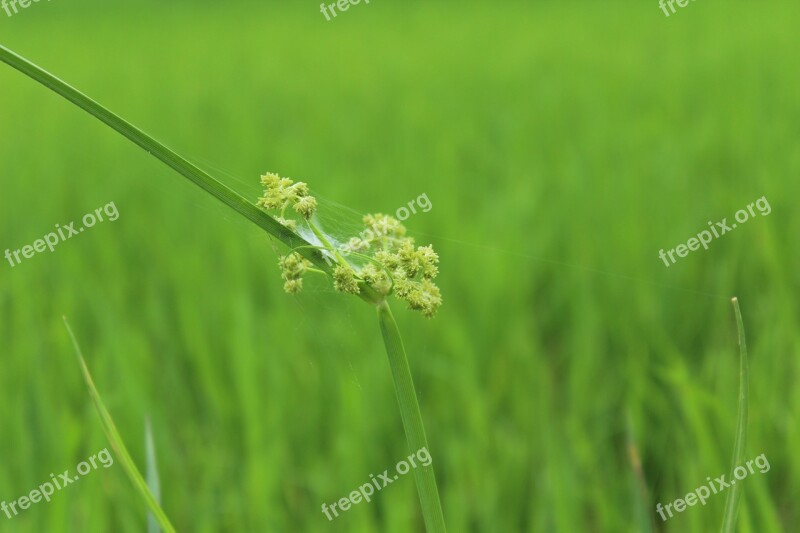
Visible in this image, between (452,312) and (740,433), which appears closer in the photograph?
(740,433)

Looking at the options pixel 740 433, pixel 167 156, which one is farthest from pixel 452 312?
pixel 167 156

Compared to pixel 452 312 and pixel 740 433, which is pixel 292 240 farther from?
pixel 452 312

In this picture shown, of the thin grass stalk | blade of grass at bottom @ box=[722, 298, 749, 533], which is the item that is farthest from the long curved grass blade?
blade of grass at bottom @ box=[722, 298, 749, 533]

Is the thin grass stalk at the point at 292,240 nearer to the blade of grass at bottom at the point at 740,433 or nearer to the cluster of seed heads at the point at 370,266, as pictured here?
the cluster of seed heads at the point at 370,266

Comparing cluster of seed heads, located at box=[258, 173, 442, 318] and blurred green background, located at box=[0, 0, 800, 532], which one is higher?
blurred green background, located at box=[0, 0, 800, 532]

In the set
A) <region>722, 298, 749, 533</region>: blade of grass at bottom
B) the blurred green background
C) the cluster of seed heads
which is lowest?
<region>722, 298, 749, 533</region>: blade of grass at bottom

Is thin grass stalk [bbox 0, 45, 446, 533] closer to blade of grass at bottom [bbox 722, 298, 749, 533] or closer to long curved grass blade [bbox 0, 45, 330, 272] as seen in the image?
long curved grass blade [bbox 0, 45, 330, 272]

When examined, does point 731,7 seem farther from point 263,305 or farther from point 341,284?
point 341,284
